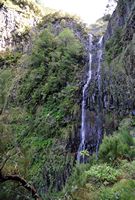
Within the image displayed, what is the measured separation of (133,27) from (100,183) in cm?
1117

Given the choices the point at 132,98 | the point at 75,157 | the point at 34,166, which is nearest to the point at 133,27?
the point at 132,98

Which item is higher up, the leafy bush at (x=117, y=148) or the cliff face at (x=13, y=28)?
the cliff face at (x=13, y=28)


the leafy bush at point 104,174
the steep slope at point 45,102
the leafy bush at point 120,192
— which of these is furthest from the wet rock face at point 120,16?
the leafy bush at point 120,192

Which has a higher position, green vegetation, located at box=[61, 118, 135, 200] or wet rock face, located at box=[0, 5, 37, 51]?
wet rock face, located at box=[0, 5, 37, 51]

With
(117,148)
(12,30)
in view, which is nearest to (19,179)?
(117,148)

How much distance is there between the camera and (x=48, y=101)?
17.8 meters

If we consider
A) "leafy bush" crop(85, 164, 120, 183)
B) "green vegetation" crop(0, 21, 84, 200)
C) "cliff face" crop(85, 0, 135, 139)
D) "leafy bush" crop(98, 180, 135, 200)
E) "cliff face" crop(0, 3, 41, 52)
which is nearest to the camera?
"leafy bush" crop(98, 180, 135, 200)

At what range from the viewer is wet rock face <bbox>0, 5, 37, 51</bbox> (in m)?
26.6

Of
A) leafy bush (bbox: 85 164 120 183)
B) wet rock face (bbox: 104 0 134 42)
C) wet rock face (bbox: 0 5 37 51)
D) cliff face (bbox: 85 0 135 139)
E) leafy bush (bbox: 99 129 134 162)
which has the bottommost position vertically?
leafy bush (bbox: 85 164 120 183)

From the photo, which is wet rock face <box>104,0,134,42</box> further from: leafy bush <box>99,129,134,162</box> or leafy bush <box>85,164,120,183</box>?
leafy bush <box>85,164,120,183</box>

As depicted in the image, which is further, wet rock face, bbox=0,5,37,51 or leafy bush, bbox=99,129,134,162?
wet rock face, bbox=0,5,37,51

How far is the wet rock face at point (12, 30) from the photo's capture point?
26609mm

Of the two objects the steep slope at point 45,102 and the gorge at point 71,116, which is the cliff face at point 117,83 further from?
the steep slope at point 45,102

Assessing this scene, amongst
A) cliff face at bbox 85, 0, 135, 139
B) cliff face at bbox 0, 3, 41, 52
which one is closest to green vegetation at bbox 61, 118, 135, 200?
cliff face at bbox 85, 0, 135, 139
